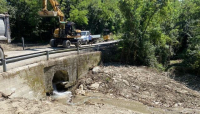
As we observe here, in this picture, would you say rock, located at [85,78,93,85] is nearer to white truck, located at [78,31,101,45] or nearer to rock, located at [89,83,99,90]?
rock, located at [89,83,99,90]

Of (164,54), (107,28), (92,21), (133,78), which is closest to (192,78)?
(164,54)

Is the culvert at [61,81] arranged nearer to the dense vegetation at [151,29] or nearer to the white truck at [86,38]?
the dense vegetation at [151,29]

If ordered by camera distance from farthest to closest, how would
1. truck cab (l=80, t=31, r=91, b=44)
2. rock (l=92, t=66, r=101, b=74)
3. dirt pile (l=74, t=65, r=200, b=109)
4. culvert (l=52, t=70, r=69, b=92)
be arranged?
truck cab (l=80, t=31, r=91, b=44)
rock (l=92, t=66, r=101, b=74)
culvert (l=52, t=70, r=69, b=92)
dirt pile (l=74, t=65, r=200, b=109)

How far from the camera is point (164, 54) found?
19.9m

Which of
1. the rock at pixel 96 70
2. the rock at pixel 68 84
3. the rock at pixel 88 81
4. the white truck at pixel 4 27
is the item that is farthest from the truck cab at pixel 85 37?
the white truck at pixel 4 27

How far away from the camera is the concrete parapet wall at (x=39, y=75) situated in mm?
7528

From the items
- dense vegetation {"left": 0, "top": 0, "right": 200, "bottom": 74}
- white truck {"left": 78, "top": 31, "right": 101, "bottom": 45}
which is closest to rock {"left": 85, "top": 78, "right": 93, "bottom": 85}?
dense vegetation {"left": 0, "top": 0, "right": 200, "bottom": 74}

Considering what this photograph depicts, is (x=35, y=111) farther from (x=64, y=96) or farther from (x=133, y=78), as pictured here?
(x=133, y=78)

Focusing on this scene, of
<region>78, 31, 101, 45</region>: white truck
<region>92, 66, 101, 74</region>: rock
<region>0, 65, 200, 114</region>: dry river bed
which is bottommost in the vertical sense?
<region>0, 65, 200, 114</region>: dry river bed

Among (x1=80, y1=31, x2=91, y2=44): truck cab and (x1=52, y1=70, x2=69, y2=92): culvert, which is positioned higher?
(x1=80, y1=31, x2=91, y2=44): truck cab

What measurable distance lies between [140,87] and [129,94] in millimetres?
1257

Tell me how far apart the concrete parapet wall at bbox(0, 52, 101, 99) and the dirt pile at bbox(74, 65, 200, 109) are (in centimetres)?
103

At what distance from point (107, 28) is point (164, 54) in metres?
25.2

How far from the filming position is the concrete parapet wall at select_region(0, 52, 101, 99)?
24.7 feet
